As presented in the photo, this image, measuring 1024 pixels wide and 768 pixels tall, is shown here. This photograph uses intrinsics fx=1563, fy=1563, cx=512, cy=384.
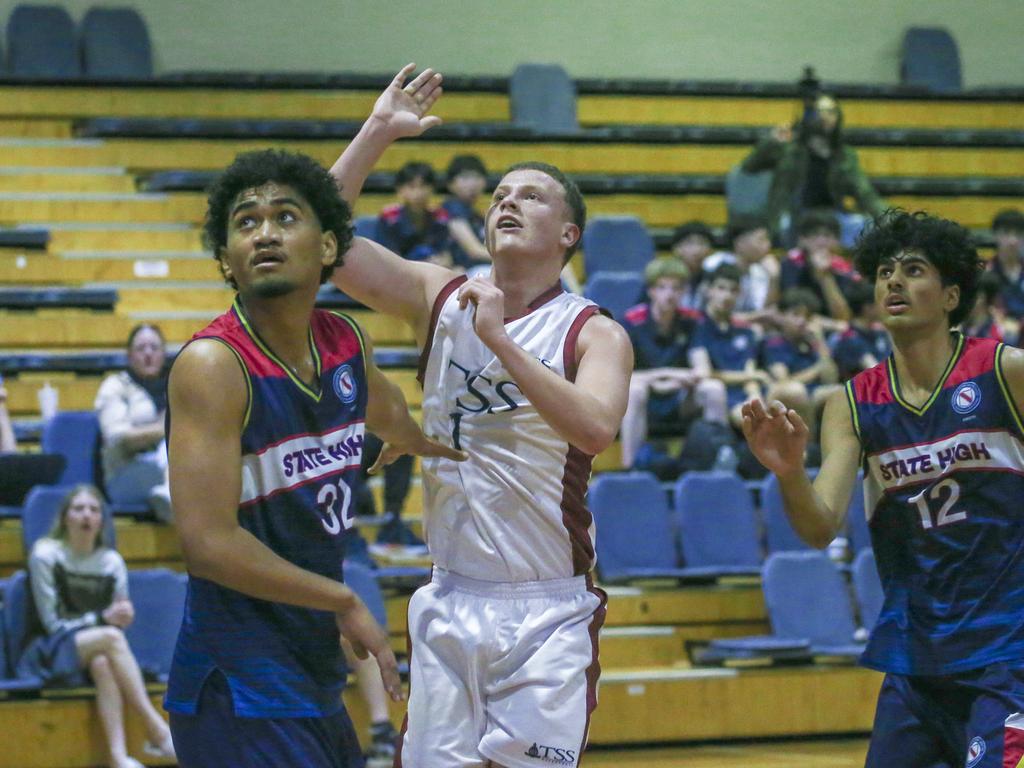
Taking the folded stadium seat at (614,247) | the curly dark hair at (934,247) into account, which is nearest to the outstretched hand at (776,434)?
the curly dark hair at (934,247)

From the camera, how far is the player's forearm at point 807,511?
3652 mm

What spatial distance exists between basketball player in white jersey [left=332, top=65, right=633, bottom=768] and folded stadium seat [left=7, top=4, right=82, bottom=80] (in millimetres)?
9333

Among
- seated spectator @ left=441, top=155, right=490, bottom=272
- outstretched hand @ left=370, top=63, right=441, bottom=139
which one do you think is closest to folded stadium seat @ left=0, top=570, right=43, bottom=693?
seated spectator @ left=441, top=155, right=490, bottom=272

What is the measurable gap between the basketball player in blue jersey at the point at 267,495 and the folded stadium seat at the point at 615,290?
22.0ft

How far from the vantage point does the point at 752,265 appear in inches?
401

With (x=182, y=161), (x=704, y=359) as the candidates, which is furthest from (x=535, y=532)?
(x=182, y=161)

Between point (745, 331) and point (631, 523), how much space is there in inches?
69.1

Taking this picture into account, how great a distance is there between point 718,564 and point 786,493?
466 cm

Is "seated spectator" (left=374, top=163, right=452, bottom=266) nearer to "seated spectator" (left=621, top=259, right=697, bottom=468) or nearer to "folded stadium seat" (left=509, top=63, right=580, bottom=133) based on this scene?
"seated spectator" (left=621, top=259, right=697, bottom=468)

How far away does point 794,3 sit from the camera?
47.7 ft

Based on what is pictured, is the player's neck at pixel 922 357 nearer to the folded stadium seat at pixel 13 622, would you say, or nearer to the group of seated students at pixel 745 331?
the folded stadium seat at pixel 13 622

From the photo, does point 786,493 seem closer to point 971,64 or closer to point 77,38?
point 77,38

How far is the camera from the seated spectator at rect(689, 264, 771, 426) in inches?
358

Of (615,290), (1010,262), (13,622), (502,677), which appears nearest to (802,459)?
(502,677)
